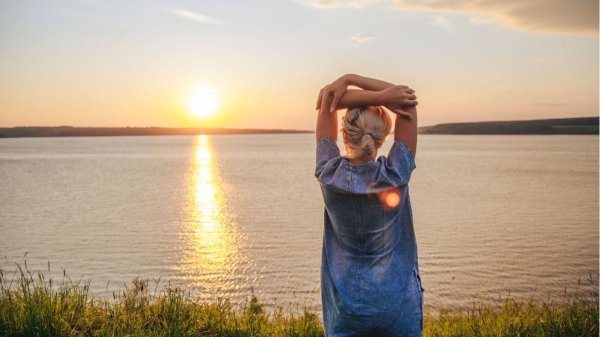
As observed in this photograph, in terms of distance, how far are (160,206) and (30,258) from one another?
1311 centimetres

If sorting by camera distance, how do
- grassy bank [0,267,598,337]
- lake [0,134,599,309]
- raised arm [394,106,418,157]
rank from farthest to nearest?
1. lake [0,134,599,309]
2. grassy bank [0,267,598,337]
3. raised arm [394,106,418,157]

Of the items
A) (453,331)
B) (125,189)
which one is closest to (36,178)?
(125,189)

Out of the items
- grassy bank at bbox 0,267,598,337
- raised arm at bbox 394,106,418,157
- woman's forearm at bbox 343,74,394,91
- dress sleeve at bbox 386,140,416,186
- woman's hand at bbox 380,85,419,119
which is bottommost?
grassy bank at bbox 0,267,598,337

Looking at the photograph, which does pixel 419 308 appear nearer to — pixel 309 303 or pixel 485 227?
pixel 309 303

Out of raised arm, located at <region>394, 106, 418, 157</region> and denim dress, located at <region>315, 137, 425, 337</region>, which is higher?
raised arm, located at <region>394, 106, 418, 157</region>

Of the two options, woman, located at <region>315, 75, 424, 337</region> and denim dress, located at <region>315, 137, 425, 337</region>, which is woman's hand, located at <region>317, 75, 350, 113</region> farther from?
denim dress, located at <region>315, 137, 425, 337</region>

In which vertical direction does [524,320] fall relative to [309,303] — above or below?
above

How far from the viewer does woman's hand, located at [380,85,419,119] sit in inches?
94.7

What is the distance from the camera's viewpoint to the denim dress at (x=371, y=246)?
94.5 inches

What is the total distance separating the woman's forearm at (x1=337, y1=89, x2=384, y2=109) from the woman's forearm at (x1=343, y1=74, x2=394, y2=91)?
100mm

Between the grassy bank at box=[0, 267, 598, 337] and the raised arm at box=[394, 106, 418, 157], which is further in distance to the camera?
the grassy bank at box=[0, 267, 598, 337]

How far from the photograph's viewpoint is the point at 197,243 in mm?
19641

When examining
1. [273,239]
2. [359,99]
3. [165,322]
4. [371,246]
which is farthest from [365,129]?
[273,239]

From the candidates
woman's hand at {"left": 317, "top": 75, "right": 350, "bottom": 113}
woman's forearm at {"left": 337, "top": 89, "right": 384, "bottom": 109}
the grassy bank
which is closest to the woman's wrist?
woman's hand at {"left": 317, "top": 75, "right": 350, "bottom": 113}
